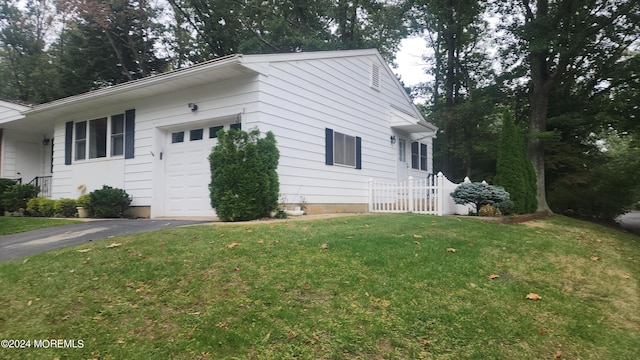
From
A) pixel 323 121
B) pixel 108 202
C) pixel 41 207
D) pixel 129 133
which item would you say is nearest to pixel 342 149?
pixel 323 121

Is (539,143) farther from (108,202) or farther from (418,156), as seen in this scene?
(108,202)

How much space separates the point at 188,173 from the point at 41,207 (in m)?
5.02

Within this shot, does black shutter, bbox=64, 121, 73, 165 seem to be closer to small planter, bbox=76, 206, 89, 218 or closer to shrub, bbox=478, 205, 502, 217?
small planter, bbox=76, 206, 89, 218

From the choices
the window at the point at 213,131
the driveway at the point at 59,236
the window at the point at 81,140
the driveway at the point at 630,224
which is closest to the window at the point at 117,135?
the window at the point at 81,140

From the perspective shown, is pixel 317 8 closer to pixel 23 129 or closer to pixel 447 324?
pixel 23 129

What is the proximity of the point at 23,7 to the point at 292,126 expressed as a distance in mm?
26573

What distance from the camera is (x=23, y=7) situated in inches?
1005

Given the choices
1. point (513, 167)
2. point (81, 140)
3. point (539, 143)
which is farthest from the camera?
point (539, 143)

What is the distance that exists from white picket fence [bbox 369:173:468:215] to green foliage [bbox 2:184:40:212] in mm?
10579

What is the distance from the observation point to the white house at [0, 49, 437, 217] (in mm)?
8914

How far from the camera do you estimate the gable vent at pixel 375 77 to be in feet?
43.4

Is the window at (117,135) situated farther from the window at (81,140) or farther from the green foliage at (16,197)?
the green foliage at (16,197)

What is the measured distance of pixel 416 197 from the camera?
1055 cm

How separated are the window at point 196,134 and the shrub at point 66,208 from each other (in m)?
4.19
